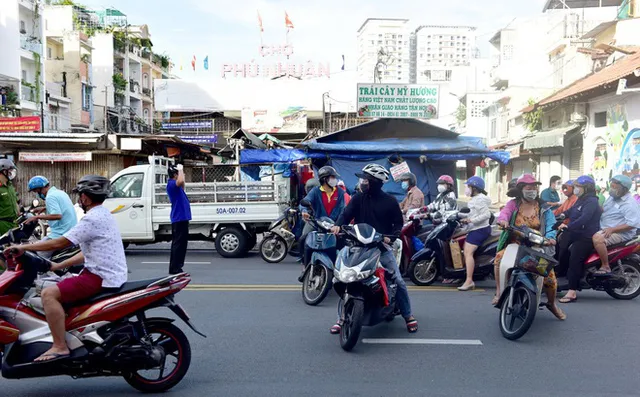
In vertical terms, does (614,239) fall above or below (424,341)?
above

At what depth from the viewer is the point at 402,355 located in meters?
5.64

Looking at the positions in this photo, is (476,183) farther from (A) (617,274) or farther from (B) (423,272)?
(A) (617,274)

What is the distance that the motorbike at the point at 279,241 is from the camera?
11734 mm

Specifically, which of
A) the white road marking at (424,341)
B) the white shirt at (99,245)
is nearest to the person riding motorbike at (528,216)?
the white road marking at (424,341)

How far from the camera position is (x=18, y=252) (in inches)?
161

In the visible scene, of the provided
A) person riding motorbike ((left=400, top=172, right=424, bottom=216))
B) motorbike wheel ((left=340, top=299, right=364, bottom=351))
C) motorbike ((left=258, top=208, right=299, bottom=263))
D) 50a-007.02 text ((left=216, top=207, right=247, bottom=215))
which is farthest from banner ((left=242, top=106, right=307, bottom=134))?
motorbike wheel ((left=340, top=299, right=364, bottom=351))

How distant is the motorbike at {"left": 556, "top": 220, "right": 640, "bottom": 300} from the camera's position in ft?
25.5

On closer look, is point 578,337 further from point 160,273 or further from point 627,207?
point 160,273

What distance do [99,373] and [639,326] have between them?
5.73m

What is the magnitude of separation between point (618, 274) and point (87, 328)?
672 centimetres

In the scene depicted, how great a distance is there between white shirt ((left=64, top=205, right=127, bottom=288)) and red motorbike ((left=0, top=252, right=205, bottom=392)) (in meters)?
0.13

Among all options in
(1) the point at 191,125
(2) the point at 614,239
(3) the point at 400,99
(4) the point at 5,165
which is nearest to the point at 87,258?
(4) the point at 5,165

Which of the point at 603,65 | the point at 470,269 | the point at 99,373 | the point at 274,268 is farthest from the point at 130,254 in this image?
the point at 603,65

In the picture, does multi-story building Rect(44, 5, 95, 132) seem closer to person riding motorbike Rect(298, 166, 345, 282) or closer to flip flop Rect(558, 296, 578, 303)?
person riding motorbike Rect(298, 166, 345, 282)
